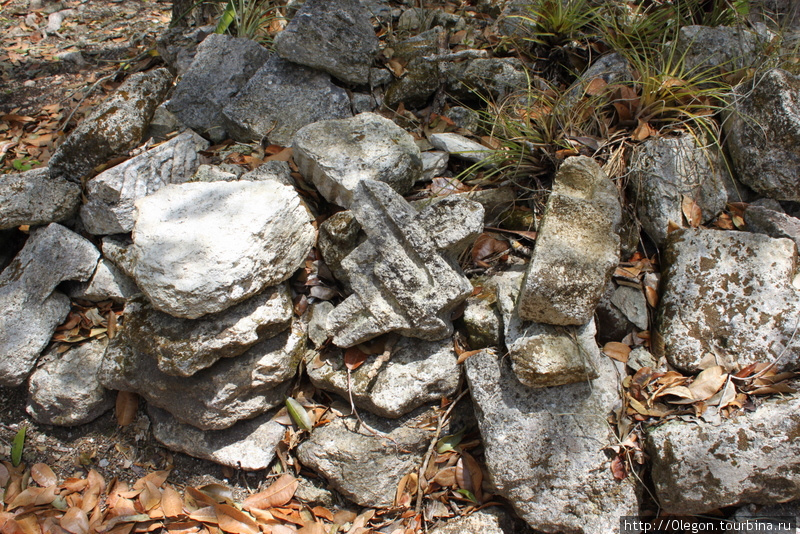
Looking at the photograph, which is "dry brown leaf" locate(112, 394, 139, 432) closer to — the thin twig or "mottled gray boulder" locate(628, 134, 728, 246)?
the thin twig

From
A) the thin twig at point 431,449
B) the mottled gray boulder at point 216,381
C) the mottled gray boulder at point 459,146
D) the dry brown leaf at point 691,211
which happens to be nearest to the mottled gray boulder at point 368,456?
the thin twig at point 431,449

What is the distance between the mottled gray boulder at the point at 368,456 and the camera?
2424mm

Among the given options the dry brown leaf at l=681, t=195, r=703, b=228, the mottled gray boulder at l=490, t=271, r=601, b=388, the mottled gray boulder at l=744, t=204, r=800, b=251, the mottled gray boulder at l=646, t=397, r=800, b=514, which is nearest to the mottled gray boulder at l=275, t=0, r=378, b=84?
the mottled gray boulder at l=490, t=271, r=601, b=388

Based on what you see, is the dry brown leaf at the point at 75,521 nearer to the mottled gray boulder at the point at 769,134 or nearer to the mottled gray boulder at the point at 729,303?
the mottled gray boulder at the point at 729,303

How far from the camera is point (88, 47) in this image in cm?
441

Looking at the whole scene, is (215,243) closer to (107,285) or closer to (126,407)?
(107,285)

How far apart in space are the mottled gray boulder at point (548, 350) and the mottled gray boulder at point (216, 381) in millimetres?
990

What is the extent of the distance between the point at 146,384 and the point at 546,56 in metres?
2.92

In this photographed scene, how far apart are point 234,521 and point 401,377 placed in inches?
37.4

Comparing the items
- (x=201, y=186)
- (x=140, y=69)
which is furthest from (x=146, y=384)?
(x=140, y=69)

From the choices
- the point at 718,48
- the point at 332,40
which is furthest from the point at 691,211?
the point at 332,40

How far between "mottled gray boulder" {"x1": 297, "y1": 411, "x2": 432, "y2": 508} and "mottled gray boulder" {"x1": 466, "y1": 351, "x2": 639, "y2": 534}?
37 centimetres

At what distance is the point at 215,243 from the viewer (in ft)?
7.14

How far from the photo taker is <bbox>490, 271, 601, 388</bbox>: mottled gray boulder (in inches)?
85.4
